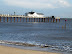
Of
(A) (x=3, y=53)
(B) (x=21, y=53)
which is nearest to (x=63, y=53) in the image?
(B) (x=21, y=53)

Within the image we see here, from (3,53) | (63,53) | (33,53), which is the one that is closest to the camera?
(3,53)

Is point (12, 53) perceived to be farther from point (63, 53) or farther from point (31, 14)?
point (31, 14)

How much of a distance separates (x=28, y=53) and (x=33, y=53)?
439 millimetres

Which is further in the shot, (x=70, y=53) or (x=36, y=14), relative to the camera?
(x=36, y=14)

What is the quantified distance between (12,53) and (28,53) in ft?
4.09

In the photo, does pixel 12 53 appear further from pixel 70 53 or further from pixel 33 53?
pixel 70 53

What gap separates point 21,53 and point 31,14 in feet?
547

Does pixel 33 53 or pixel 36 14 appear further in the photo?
pixel 36 14

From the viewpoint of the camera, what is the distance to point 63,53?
1511 centimetres

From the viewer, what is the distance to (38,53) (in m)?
14.2

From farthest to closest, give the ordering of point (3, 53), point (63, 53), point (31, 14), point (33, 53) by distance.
A: 1. point (31, 14)
2. point (63, 53)
3. point (33, 53)
4. point (3, 53)

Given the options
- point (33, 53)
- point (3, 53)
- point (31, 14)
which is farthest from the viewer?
point (31, 14)

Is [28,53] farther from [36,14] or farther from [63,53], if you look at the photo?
[36,14]

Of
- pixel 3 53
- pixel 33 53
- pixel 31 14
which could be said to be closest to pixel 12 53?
pixel 3 53
